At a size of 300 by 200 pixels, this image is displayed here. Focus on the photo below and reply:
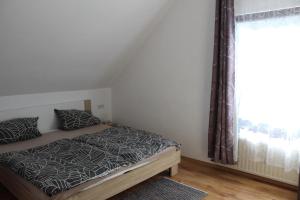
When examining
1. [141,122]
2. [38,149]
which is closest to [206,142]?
[141,122]

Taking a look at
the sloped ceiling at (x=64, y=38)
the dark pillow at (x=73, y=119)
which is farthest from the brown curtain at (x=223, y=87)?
the dark pillow at (x=73, y=119)

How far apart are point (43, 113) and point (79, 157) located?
1.41 m

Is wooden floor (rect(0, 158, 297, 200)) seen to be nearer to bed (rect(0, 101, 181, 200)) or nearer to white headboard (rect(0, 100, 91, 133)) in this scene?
bed (rect(0, 101, 181, 200))

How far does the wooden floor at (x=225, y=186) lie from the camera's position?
2.57 meters

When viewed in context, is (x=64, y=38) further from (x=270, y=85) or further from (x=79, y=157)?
(x=270, y=85)

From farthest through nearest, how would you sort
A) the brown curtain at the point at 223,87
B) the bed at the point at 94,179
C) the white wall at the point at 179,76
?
the white wall at the point at 179,76
the brown curtain at the point at 223,87
the bed at the point at 94,179

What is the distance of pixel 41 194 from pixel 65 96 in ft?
6.87

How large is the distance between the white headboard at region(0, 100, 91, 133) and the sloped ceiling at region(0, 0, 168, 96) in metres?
0.24

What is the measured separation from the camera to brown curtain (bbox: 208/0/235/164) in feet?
9.18

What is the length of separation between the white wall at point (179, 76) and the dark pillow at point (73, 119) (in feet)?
2.60

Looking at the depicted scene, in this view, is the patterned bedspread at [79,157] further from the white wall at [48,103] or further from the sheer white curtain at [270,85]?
the sheer white curtain at [270,85]

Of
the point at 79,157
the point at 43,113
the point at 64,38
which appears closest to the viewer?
the point at 79,157

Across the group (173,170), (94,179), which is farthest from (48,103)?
(173,170)

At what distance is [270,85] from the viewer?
2645 millimetres
